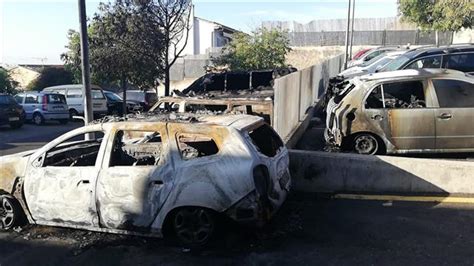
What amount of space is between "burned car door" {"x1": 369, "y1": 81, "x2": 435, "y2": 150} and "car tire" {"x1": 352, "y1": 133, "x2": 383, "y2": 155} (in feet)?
0.74

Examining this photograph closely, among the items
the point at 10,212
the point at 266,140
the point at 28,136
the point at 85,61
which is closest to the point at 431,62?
the point at 266,140

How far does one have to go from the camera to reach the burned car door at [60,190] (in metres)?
5.72

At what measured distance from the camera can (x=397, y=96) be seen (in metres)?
8.59

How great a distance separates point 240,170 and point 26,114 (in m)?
20.0

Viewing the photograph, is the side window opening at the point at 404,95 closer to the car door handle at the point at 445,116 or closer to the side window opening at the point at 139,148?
the car door handle at the point at 445,116

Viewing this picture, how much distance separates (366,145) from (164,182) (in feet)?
14.9

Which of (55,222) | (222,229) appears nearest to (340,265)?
(222,229)

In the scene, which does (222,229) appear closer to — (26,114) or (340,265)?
(340,265)

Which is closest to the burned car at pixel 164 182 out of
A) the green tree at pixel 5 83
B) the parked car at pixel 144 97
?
the parked car at pixel 144 97

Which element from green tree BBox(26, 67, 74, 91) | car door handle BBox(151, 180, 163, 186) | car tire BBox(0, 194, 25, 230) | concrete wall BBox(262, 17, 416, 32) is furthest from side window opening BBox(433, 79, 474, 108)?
concrete wall BBox(262, 17, 416, 32)

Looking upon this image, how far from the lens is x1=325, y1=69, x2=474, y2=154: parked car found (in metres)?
8.26

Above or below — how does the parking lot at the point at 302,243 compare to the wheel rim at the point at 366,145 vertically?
below

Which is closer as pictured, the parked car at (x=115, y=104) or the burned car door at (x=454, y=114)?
the burned car door at (x=454, y=114)

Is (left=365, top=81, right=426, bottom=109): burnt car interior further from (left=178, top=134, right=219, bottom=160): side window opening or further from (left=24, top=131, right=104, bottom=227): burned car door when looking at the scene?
(left=24, top=131, right=104, bottom=227): burned car door
